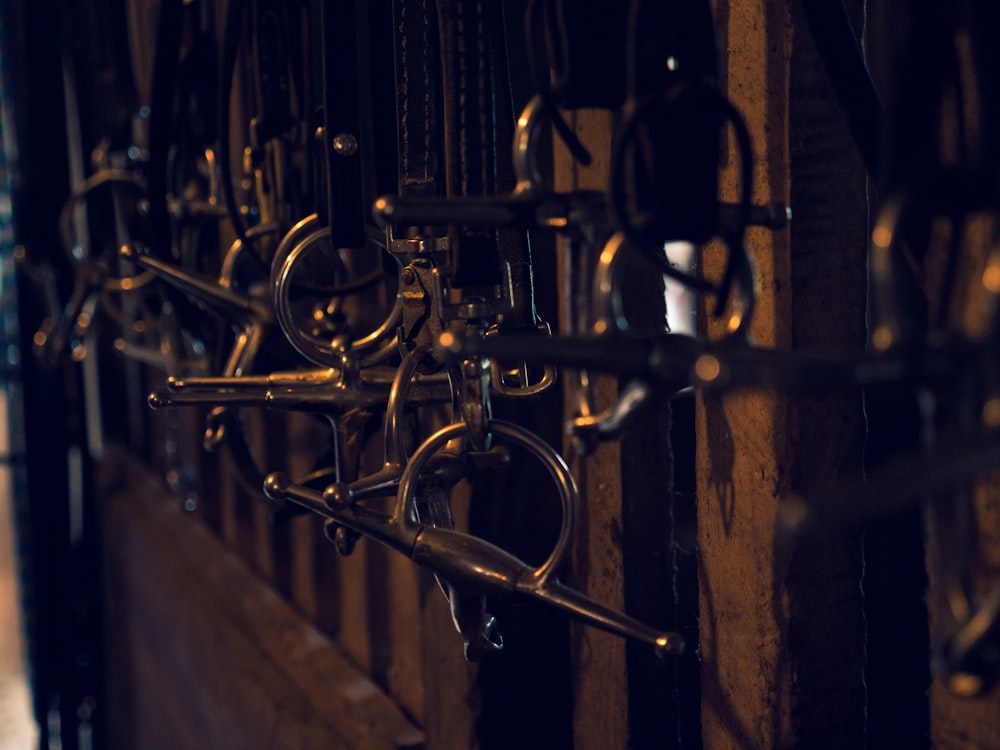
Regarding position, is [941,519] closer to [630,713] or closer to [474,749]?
[630,713]

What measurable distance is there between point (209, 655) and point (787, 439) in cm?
128

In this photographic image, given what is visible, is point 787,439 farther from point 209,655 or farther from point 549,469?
point 209,655

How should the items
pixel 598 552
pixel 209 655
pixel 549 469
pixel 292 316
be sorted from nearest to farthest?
pixel 549 469
pixel 292 316
pixel 598 552
pixel 209 655

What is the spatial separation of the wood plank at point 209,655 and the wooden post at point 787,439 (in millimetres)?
522

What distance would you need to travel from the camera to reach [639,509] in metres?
0.79

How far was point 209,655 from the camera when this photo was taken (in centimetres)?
168

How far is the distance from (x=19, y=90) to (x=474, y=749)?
4.53 feet

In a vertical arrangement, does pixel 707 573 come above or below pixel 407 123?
below

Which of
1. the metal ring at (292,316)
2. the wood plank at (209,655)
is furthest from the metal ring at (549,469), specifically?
the wood plank at (209,655)

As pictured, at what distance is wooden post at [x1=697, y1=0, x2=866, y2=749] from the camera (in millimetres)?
606

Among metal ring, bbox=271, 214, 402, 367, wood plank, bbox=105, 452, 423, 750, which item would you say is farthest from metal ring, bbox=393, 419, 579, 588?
wood plank, bbox=105, 452, 423, 750

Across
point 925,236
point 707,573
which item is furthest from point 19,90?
point 925,236

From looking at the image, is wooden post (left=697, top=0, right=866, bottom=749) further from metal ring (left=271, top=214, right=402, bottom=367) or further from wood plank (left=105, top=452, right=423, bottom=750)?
wood plank (left=105, top=452, right=423, bottom=750)

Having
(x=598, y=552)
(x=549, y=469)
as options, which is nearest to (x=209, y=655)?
(x=598, y=552)
